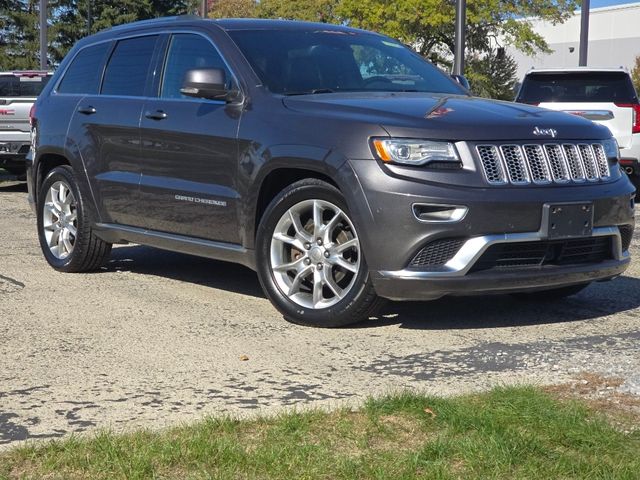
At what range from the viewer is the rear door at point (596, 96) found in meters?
13.7

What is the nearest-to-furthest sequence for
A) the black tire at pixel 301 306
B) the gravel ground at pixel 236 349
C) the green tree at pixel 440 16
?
the gravel ground at pixel 236 349
the black tire at pixel 301 306
the green tree at pixel 440 16

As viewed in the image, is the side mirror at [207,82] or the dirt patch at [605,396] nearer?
the dirt patch at [605,396]

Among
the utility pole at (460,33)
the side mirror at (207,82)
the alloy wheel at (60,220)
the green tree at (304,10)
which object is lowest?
the alloy wheel at (60,220)

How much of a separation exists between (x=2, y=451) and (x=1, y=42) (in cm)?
7938

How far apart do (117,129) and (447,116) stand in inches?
99.8

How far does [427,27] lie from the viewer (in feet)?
160

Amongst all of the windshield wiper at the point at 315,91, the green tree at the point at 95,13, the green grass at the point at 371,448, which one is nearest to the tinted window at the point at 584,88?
the windshield wiper at the point at 315,91

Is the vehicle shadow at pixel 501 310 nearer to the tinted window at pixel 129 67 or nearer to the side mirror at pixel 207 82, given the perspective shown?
the side mirror at pixel 207 82

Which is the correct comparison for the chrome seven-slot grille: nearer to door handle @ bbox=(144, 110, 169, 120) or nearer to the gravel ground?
the gravel ground

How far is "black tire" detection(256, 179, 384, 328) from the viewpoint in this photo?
591 centimetres

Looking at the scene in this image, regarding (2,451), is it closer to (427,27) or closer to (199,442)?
(199,442)

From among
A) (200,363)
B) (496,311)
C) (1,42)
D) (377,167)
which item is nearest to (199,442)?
(200,363)

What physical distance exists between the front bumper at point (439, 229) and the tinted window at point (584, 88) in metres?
8.29

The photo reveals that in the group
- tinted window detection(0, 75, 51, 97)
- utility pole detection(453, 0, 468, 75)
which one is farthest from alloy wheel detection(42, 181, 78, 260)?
tinted window detection(0, 75, 51, 97)
